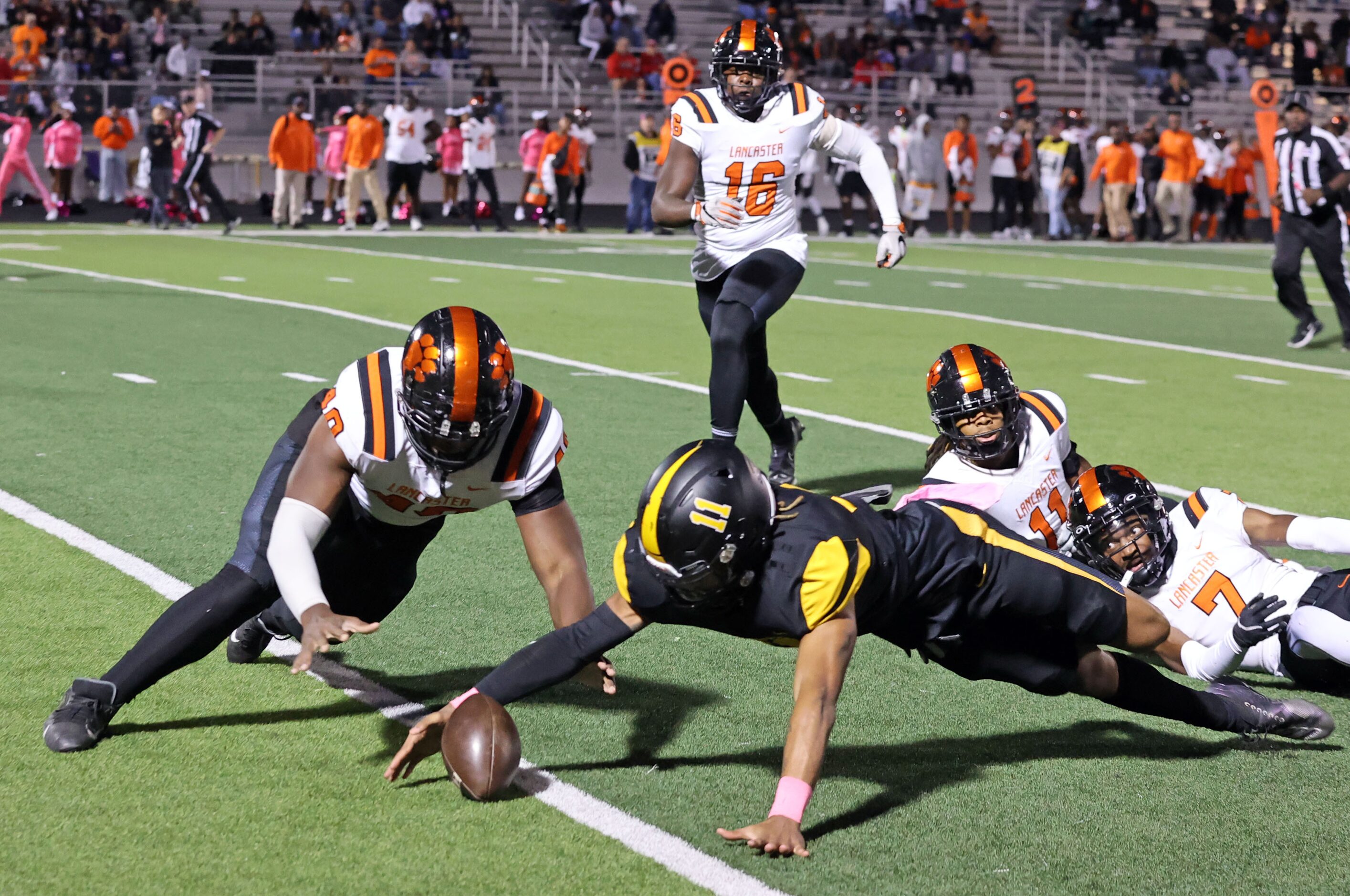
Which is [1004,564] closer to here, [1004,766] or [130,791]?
[1004,766]

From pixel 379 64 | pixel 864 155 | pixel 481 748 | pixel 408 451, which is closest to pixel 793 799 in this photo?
pixel 481 748

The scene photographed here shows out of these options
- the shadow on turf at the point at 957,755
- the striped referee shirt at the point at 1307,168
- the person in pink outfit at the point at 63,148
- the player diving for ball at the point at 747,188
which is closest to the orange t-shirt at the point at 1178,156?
the striped referee shirt at the point at 1307,168

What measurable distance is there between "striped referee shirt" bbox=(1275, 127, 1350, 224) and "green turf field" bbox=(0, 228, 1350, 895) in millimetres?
1606

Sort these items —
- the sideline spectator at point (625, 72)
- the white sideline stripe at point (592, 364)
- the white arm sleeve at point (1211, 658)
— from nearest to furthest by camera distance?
the white arm sleeve at point (1211, 658) < the white sideline stripe at point (592, 364) < the sideline spectator at point (625, 72)

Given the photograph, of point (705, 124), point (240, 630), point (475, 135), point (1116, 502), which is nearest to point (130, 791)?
point (240, 630)

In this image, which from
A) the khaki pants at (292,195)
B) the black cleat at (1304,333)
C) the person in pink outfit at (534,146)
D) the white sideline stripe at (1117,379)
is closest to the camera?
the white sideline stripe at (1117,379)

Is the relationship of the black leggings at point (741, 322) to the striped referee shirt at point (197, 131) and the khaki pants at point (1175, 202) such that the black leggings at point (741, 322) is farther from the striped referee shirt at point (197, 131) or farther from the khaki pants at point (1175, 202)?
the khaki pants at point (1175, 202)

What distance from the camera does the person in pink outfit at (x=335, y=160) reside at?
1075 inches

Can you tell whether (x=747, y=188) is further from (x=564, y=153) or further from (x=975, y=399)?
(x=564, y=153)

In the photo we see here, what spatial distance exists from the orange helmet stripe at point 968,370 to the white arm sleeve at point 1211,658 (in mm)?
1025

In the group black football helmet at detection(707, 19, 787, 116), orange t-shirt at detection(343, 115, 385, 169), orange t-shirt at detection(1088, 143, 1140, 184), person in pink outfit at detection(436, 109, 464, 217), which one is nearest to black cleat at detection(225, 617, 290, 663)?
black football helmet at detection(707, 19, 787, 116)

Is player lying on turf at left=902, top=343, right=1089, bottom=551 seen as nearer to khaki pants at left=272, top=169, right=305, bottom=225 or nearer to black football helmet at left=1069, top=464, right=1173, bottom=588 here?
black football helmet at left=1069, top=464, right=1173, bottom=588

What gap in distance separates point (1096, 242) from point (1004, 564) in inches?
1010

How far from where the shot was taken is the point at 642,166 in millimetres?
26875
